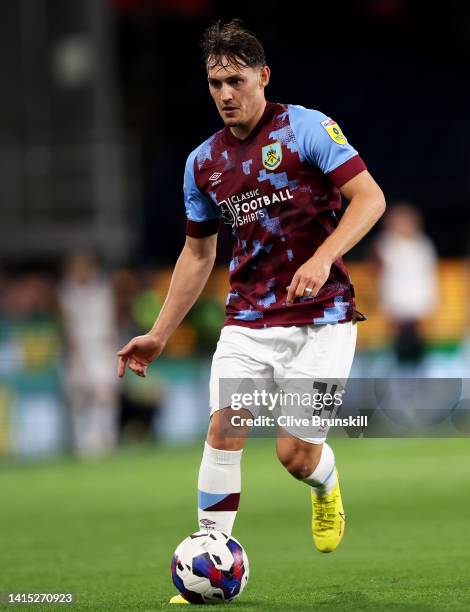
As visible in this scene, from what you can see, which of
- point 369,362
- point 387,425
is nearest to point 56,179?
point 369,362

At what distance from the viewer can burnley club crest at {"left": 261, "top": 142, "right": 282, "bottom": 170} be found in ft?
20.4

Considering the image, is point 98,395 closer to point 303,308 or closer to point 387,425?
point 387,425

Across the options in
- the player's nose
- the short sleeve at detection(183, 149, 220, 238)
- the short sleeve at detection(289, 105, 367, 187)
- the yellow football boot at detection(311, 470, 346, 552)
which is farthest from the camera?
the yellow football boot at detection(311, 470, 346, 552)

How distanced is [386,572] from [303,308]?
1362 millimetres

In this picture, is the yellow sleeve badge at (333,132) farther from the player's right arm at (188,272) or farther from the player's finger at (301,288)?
the player's finger at (301,288)

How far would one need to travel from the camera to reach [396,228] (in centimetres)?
1566

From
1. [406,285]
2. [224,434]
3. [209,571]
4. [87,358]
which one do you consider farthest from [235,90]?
[87,358]

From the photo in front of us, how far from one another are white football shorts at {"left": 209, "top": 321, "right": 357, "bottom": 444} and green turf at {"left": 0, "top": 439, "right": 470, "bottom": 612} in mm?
827

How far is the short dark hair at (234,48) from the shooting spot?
6113mm

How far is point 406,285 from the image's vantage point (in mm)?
15766

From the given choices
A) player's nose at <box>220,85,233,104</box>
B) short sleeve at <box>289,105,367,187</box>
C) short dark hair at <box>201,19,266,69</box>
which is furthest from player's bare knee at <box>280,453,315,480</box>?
short dark hair at <box>201,19,266,69</box>

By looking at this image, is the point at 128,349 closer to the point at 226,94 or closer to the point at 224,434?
the point at 224,434

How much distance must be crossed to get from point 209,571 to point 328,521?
1.09m

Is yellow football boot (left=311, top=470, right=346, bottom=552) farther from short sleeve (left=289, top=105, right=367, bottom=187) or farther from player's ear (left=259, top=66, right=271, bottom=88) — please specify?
player's ear (left=259, top=66, right=271, bottom=88)
